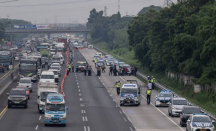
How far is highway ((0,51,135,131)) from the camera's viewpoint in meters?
36.7

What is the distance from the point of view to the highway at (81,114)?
36656 millimetres

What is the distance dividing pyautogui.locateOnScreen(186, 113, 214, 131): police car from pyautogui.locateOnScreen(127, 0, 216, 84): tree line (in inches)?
797

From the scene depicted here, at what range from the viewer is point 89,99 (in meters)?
55.4

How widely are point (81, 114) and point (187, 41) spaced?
73.2 ft

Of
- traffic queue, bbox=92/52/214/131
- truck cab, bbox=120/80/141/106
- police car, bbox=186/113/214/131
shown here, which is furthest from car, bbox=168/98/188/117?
police car, bbox=186/113/214/131

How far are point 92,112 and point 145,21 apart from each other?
52.0 meters

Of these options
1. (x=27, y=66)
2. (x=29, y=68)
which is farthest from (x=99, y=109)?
(x=27, y=66)

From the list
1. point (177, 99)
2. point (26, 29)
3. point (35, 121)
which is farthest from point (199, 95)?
point (26, 29)

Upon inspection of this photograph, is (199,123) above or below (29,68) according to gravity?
above

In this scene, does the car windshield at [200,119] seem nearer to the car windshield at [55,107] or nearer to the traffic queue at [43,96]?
the traffic queue at [43,96]

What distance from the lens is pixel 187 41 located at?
61.7 m

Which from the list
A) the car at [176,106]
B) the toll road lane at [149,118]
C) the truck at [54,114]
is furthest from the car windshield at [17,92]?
the car at [176,106]

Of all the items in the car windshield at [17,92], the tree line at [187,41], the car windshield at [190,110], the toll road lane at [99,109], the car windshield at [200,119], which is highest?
the tree line at [187,41]

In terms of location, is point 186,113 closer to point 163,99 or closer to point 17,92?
point 163,99
